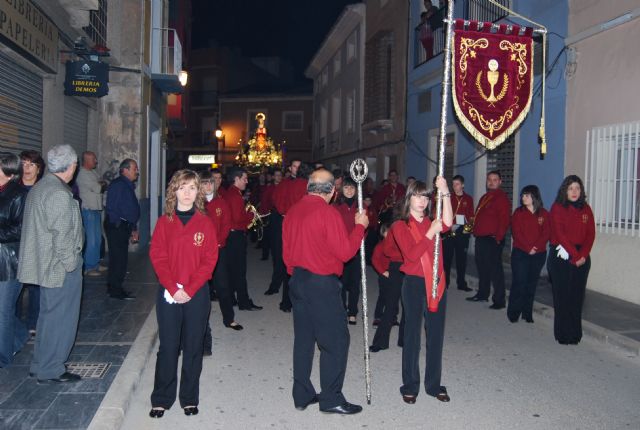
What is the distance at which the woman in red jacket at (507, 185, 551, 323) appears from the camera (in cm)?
826

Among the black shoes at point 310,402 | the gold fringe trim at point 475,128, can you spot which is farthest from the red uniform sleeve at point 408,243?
the gold fringe trim at point 475,128

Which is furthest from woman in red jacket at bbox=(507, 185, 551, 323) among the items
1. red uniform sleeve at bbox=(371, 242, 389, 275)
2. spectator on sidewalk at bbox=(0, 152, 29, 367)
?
spectator on sidewalk at bbox=(0, 152, 29, 367)

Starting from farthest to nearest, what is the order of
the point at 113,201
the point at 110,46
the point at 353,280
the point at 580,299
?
the point at 110,46 → the point at 113,201 → the point at 353,280 → the point at 580,299

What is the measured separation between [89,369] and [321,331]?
228cm

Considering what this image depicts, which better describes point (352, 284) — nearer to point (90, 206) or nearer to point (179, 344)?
point (179, 344)

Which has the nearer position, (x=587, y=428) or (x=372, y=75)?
(x=587, y=428)

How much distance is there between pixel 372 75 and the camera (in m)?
23.2

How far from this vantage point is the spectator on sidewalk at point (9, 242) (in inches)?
223

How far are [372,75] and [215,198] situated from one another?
16.4 metres

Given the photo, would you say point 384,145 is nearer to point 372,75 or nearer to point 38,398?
point 372,75

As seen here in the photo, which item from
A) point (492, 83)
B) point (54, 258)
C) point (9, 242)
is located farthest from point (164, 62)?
point (54, 258)

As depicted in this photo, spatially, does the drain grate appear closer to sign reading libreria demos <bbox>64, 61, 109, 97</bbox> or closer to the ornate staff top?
the ornate staff top

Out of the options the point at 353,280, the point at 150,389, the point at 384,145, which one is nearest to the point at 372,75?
the point at 384,145

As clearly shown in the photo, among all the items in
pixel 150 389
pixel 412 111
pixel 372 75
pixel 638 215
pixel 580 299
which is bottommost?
pixel 150 389
